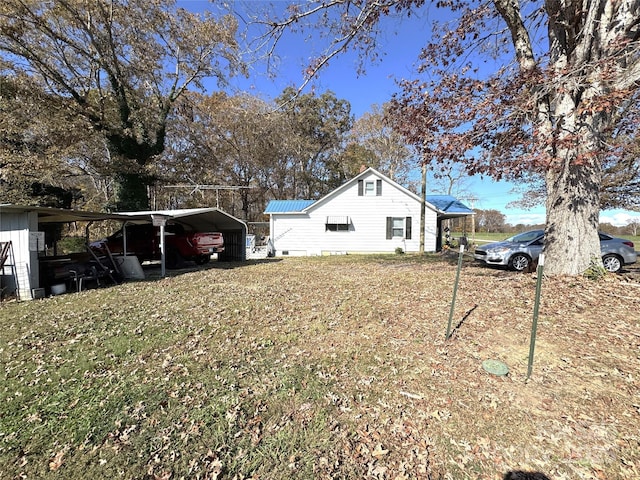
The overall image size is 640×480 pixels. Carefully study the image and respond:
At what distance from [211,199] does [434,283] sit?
80.9 feet

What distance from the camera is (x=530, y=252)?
389 inches

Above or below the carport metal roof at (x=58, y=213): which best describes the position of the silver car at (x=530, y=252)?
below

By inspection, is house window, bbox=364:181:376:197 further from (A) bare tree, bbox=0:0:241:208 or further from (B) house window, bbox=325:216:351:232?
(A) bare tree, bbox=0:0:241:208

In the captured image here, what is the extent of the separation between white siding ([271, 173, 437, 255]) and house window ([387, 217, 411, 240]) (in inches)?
7.1

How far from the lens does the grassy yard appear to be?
2229 mm

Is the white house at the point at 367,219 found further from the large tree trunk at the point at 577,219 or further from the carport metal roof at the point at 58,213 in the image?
the large tree trunk at the point at 577,219

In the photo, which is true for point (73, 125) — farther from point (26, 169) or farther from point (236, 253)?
point (236, 253)

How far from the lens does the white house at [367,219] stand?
17.1 meters

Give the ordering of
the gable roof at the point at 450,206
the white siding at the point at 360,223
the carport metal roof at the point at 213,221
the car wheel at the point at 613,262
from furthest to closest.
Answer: the gable roof at the point at 450,206 → the white siding at the point at 360,223 → the carport metal roof at the point at 213,221 → the car wheel at the point at 613,262

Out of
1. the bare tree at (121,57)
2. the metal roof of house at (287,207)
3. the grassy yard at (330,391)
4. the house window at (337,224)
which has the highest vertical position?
the bare tree at (121,57)

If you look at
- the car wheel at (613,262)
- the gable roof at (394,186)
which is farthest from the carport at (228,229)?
the car wheel at (613,262)

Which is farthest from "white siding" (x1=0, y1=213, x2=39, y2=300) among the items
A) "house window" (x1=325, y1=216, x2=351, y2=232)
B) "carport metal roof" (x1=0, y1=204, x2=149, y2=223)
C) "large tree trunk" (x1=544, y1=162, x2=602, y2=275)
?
"house window" (x1=325, y1=216, x2=351, y2=232)

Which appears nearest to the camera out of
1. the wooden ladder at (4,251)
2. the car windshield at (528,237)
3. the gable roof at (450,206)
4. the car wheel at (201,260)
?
the wooden ladder at (4,251)

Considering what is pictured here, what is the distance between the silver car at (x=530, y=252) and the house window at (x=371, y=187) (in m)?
7.33
